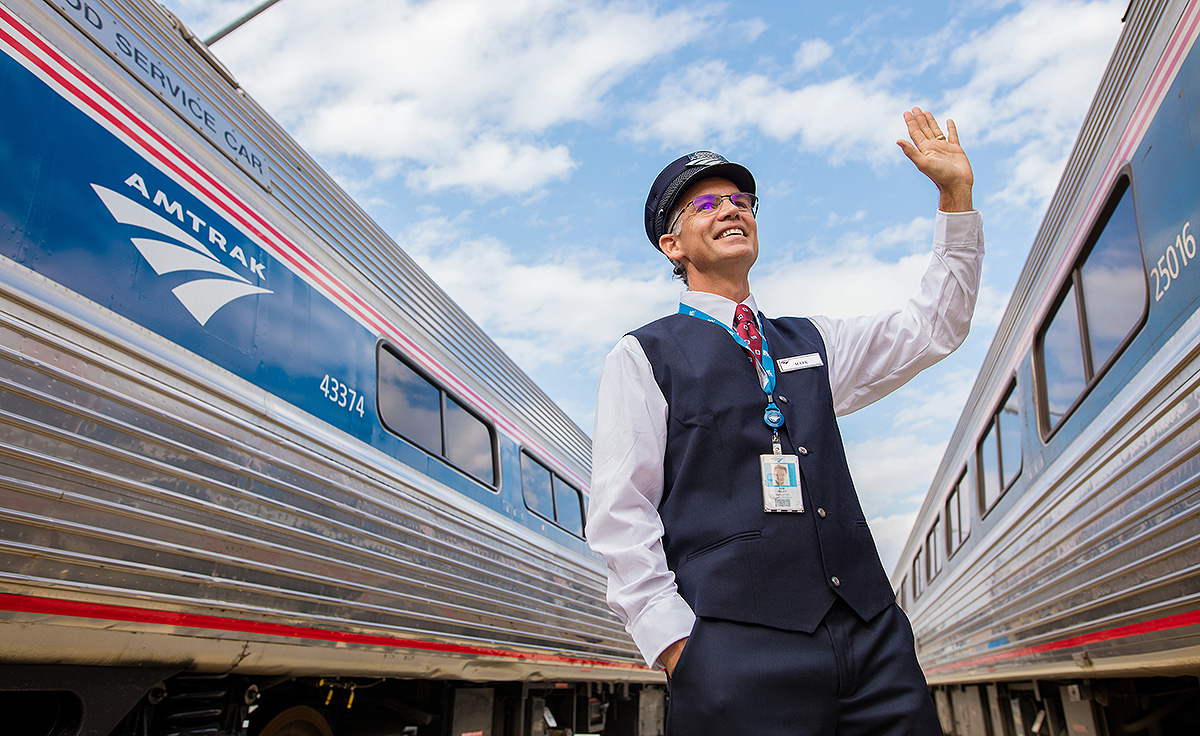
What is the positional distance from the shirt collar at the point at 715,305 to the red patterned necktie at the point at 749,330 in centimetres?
1

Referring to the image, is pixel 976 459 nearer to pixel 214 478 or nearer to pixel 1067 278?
pixel 1067 278

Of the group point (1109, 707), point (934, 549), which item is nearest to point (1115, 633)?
point (1109, 707)

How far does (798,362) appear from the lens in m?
1.67

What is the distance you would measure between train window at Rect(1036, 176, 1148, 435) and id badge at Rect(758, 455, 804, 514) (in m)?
1.95

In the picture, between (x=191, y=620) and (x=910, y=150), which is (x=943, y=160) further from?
(x=191, y=620)

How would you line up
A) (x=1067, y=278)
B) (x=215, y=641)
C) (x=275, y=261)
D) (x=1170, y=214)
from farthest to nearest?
1. (x=1067, y=278)
2. (x=275, y=261)
3. (x=1170, y=214)
4. (x=215, y=641)

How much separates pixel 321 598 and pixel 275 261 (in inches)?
46.5

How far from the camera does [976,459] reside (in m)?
6.25

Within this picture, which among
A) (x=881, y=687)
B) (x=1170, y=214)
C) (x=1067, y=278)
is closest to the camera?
(x=881, y=687)

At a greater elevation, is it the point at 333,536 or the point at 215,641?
the point at 333,536

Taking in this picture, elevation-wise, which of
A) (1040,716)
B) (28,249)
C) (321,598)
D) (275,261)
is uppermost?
(275,261)

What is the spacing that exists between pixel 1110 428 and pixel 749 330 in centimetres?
200

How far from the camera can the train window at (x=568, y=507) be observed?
21.0ft

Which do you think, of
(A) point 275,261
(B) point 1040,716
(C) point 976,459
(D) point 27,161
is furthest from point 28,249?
(C) point 976,459
